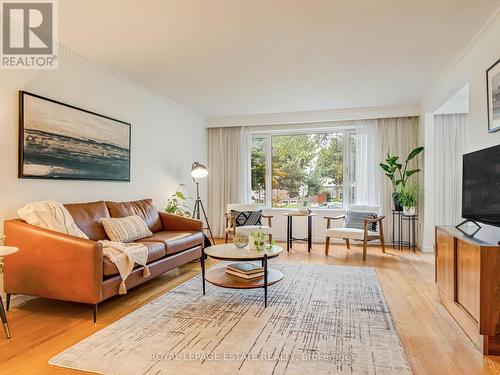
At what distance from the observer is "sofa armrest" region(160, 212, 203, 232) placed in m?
4.46

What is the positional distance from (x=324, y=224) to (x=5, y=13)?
5382mm

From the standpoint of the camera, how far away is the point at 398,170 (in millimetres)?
5875

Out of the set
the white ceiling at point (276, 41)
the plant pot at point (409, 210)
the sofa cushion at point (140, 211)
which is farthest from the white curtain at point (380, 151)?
the sofa cushion at point (140, 211)

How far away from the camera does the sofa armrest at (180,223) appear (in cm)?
446

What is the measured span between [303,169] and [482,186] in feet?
13.5

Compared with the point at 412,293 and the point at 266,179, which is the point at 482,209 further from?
the point at 266,179

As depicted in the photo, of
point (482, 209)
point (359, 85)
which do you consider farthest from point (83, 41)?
point (482, 209)

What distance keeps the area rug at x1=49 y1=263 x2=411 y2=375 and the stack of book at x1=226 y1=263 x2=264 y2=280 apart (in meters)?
0.23

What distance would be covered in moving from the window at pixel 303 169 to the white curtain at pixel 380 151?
253 millimetres

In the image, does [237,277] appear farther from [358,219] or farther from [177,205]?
A: [358,219]

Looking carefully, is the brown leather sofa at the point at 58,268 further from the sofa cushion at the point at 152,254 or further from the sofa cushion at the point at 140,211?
the sofa cushion at the point at 140,211

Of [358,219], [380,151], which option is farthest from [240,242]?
[380,151]

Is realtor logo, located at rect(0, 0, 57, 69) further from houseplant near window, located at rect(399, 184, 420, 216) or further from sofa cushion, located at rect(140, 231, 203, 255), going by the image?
houseplant near window, located at rect(399, 184, 420, 216)

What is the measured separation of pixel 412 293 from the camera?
3338 mm
